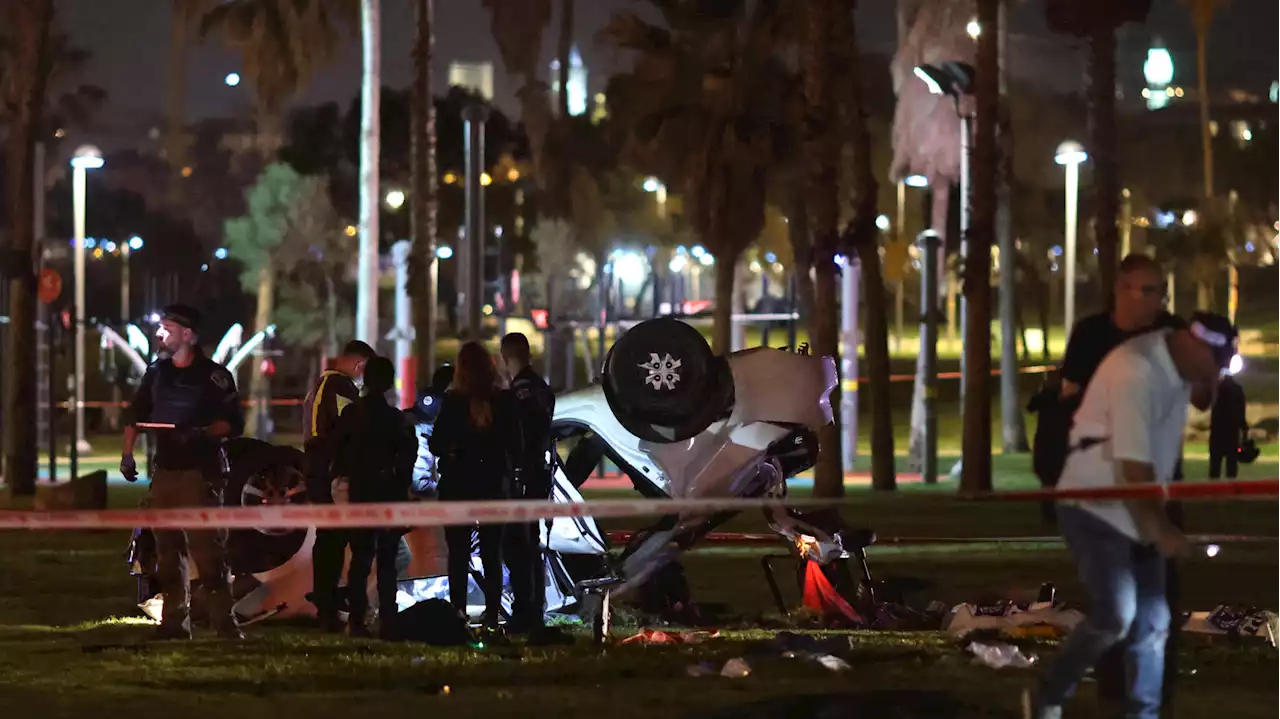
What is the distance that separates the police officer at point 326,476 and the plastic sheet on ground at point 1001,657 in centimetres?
361

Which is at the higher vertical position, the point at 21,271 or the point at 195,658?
the point at 21,271

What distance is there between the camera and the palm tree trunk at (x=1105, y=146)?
22.3 m

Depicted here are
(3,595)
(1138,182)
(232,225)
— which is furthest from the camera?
(1138,182)

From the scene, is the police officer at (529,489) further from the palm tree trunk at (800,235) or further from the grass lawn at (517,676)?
the palm tree trunk at (800,235)

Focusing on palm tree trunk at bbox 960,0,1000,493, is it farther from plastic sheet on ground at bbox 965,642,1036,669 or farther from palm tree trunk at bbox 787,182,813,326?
plastic sheet on ground at bbox 965,642,1036,669

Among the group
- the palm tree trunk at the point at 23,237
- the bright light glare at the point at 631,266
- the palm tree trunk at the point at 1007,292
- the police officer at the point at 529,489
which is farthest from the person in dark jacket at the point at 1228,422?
the bright light glare at the point at 631,266

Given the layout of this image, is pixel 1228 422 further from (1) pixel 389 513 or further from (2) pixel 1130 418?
(2) pixel 1130 418

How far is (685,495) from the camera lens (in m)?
10.1

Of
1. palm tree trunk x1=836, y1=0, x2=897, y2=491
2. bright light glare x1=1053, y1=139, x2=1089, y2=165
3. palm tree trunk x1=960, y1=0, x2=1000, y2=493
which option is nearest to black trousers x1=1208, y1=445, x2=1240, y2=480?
palm tree trunk x1=960, y1=0, x2=1000, y2=493

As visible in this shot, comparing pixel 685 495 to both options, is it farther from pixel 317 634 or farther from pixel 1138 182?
pixel 1138 182

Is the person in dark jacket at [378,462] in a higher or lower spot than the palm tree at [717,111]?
lower

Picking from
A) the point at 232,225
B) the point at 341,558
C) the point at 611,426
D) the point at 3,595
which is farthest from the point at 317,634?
the point at 232,225

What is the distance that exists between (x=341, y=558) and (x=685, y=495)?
2048mm

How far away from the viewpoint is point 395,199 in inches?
2549
